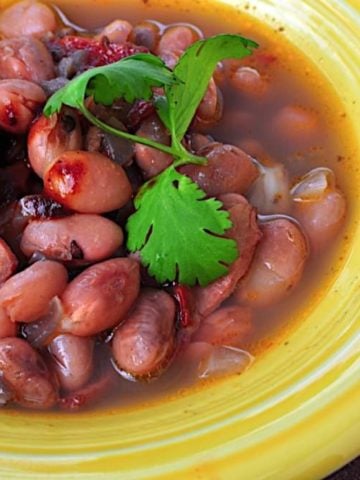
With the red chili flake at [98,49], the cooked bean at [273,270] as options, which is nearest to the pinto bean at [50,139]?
the red chili flake at [98,49]

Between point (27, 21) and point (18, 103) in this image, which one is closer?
point (18, 103)

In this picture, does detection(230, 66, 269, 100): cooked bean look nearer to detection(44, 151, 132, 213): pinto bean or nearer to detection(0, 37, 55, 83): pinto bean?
detection(0, 37, 55, 83): pinto bean

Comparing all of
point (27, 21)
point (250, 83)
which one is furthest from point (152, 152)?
point (27, 21)

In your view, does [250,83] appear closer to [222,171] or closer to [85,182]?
[222,171]

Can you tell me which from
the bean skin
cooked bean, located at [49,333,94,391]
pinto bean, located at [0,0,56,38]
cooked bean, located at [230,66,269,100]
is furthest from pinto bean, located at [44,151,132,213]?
pinto bean, located at [0,0,56,38]

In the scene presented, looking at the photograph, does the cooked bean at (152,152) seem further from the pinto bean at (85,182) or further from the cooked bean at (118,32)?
the cooked bean at (118,32)

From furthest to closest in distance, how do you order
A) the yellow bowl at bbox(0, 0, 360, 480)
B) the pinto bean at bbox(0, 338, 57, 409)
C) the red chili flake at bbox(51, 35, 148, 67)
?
1. the red chili flake at bbox(51, 35, 148, 67)
2. the pinto bean at bbox(0, 338, 57, 409)
3. the yellow bowl at bbox(0, 0, 360, 480)

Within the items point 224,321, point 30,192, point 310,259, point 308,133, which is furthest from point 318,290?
point 30,192
